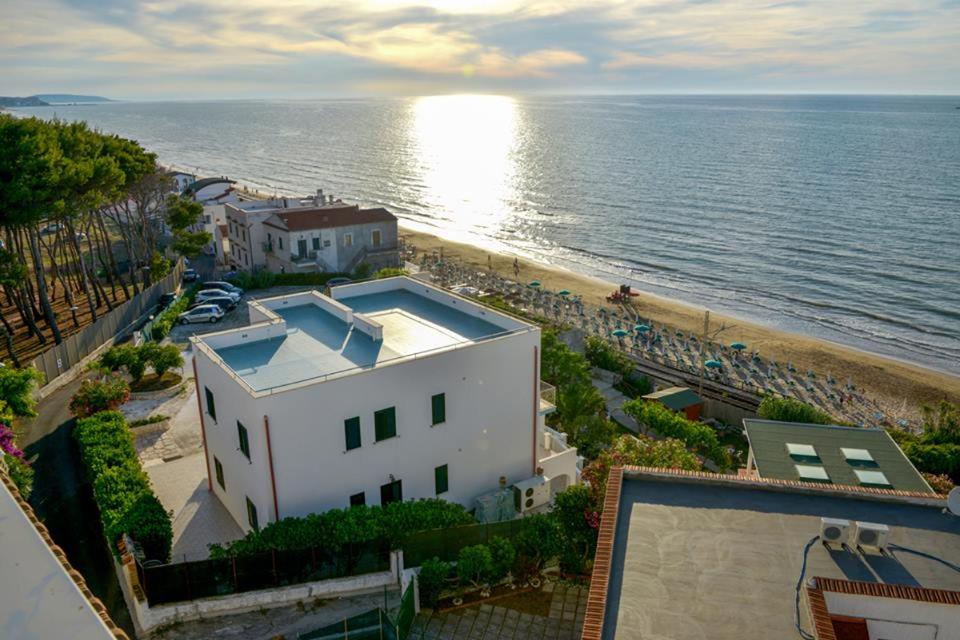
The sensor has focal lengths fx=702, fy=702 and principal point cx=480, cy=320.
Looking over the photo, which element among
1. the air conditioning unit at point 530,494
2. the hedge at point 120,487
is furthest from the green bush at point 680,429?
the hedge at point 120,487

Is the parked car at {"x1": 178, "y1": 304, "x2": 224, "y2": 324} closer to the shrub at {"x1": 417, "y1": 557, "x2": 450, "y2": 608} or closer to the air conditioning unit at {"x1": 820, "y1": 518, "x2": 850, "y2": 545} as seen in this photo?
the shrub at {"x1": 417, "y1": 557, "x2": 450, "y2": 608}

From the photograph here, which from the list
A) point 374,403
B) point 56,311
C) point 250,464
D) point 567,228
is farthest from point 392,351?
point 567,228

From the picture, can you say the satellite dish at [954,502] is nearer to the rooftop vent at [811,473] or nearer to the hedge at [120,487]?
the rooftop vent at [811,473]

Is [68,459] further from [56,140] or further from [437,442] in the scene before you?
[56,140]

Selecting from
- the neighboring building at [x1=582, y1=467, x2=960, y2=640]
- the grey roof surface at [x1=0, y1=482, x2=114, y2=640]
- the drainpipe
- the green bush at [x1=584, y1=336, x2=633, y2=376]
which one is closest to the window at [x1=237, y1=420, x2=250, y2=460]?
the drainpipe

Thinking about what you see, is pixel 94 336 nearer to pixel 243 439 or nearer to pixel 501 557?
pixel 243 439
